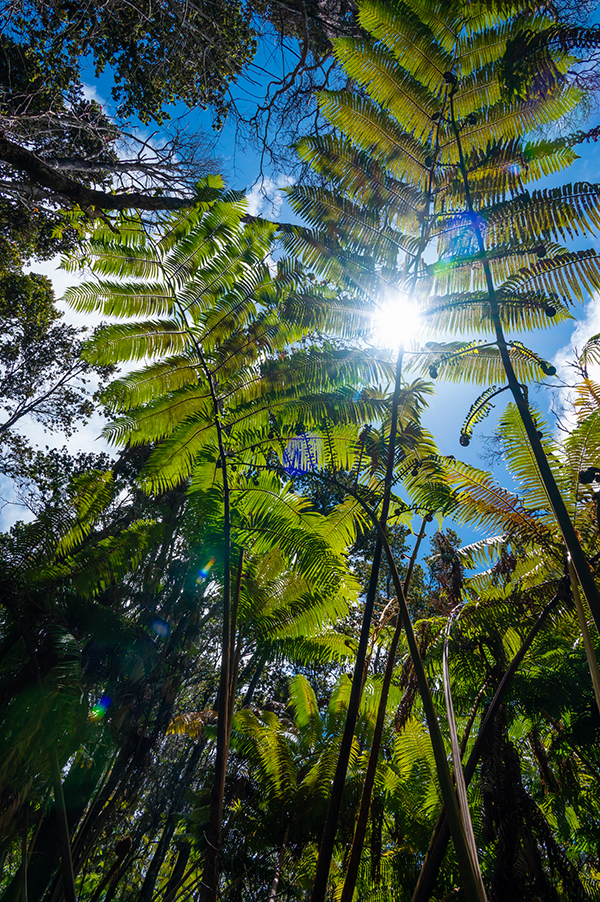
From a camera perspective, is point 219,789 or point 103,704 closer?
point 219,789

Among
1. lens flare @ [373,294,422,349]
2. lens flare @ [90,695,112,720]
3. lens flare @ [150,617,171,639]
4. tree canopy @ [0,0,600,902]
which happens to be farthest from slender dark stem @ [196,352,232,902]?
lens flare @ [150,617,171,639]

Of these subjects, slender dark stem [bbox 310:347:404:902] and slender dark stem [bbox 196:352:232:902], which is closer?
slender dark stem [bbox 310:347:404:902]

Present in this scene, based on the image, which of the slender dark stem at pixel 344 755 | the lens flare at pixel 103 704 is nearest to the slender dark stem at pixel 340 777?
the slender dark stem at pixel 344 755

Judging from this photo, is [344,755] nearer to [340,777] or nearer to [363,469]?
[340,777]

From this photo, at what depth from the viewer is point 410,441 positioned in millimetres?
2467

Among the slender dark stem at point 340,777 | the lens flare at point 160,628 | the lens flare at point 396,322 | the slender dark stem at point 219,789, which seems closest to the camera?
the slender dark stem at point 340,777

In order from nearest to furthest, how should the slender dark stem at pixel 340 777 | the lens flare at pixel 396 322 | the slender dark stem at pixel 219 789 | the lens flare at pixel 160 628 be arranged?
the slender dark stem at pixel 340 777 → the slender dark stem at pixel 219 789 → the lens flare at pixel 396 322 → the lens flare at pixel 160 628

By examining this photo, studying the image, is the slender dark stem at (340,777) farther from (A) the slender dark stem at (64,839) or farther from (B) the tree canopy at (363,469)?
(A) the slender dark stem at (64,839)

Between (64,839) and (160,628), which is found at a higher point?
(160,628)

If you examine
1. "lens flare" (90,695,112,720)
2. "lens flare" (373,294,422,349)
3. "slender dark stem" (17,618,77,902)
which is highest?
"lens flare" (373,294,422,349)

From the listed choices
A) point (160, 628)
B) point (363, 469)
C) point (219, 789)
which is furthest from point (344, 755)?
point (160, 628)

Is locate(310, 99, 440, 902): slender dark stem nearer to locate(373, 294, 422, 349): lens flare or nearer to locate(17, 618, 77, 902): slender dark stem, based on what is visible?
locate(373, 294, 422, 349): lens flare

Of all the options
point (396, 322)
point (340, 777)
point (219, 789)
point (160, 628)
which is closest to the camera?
point (340, 777)

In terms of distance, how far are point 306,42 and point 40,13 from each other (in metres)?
3.43
